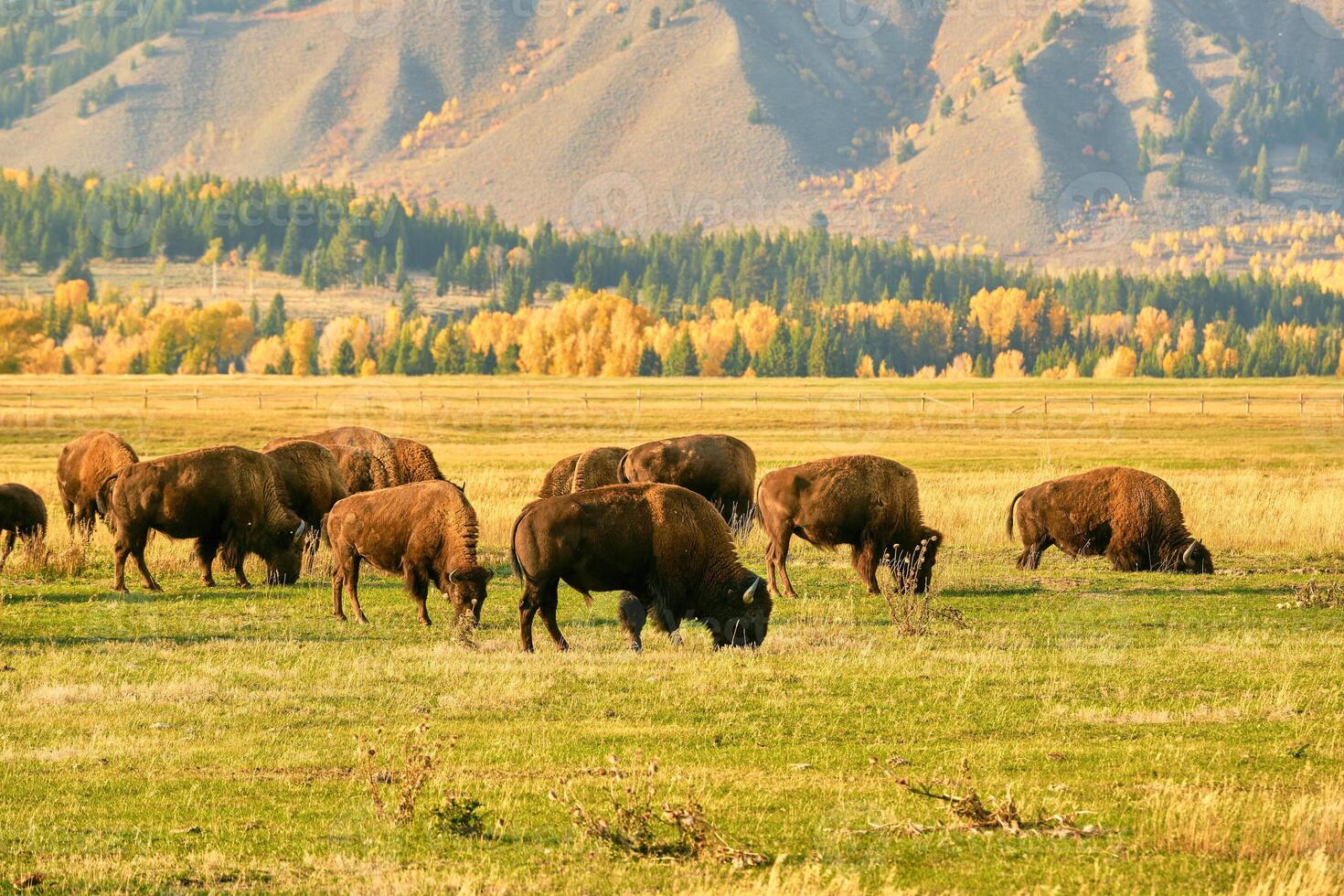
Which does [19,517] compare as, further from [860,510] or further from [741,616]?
[741,616]

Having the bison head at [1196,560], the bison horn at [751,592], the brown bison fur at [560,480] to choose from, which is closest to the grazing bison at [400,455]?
the brown bison fur at [560,480]

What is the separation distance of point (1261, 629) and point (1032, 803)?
29.5 ft

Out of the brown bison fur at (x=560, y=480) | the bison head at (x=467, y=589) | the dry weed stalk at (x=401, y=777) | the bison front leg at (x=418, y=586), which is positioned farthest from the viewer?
the brown bison fur at (x=560, y=480)

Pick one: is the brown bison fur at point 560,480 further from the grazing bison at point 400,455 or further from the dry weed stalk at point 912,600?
the dry weed stalk at point 912,600

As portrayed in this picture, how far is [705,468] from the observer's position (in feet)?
83.8

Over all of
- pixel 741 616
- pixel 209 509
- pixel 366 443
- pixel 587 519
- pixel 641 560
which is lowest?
pixel 209 509

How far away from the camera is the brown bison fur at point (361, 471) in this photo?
2491 centimetres

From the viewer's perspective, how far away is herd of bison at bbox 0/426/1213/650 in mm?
15922

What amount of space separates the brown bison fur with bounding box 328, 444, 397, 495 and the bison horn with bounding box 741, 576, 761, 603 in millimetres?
9961

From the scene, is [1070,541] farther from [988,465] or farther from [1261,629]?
[988,465]

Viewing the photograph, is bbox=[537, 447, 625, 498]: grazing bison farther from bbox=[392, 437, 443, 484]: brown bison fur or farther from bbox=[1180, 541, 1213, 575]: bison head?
bbox=[1180, 541, 1213, 575]: bison head

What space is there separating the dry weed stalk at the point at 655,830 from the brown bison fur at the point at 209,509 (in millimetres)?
12621

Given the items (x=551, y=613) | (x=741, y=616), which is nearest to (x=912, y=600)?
(x=741, y=616)

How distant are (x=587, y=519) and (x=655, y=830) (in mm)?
6209
